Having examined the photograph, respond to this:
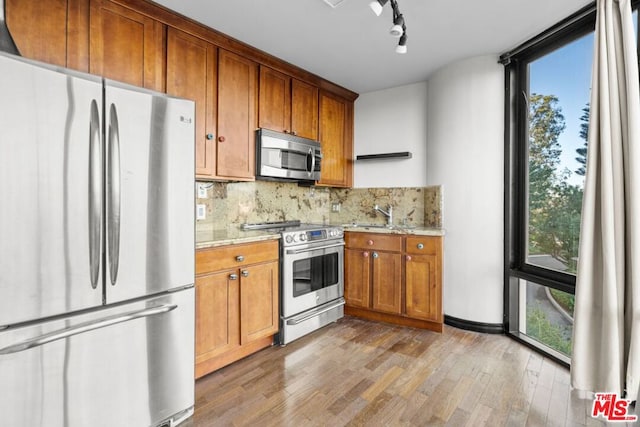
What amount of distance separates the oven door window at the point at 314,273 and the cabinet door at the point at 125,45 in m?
1.80

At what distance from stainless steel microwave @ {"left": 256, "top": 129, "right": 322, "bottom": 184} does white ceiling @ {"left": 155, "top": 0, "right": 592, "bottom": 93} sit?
761 millimetres

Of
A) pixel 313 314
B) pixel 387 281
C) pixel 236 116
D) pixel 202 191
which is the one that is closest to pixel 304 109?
pixel 236 116

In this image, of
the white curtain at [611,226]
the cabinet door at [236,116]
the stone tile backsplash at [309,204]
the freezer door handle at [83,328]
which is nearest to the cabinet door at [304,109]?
the cabinet door at [236,116]

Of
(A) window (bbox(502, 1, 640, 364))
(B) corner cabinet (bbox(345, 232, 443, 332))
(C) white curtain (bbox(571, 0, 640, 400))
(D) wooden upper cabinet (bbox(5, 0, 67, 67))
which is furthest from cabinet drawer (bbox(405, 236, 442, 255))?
(D) wooden upper cabinet (bbox(5, 0, 67, 67))

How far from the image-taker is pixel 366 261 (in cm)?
333

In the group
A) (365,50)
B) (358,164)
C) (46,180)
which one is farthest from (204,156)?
(358,164)

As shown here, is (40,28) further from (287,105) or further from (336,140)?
(336,140)

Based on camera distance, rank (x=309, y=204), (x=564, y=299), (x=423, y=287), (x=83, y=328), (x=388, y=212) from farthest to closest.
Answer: (x=309, y=204) < (x=388, y=212) < (x=423, y=287) < (x=564, y=299) < (x=83, y=328)

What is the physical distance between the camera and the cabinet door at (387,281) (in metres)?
3.17

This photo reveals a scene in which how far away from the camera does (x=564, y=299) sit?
2.46 meters

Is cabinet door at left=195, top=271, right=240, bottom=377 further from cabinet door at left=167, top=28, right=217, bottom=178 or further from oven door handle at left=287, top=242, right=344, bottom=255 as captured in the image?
cabinet door at left=167, top=28, right=217, bottom=178

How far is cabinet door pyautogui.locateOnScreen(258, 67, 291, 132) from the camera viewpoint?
9.77 feet

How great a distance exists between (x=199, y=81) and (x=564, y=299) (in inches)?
129

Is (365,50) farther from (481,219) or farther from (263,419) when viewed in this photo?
(263,419)
